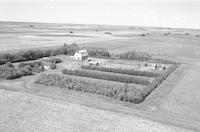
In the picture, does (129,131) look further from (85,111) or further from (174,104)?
(174,104)

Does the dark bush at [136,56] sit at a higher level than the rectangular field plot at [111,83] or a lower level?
higher

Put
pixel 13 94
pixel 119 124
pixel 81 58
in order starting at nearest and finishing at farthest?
pixel 119 124 → pixel 13 94 → pixel 81 58

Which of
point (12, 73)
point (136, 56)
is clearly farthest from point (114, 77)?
point (136, 56)

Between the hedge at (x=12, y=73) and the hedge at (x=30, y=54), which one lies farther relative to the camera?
the hedge at (x=30, y=54)

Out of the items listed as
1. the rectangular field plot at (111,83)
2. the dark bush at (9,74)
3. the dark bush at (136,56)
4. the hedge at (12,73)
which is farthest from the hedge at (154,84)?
the dark bush at (9,74)

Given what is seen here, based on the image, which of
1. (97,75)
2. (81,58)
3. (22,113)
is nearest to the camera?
(22,113)

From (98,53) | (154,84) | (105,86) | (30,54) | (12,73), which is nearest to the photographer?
(105,86)

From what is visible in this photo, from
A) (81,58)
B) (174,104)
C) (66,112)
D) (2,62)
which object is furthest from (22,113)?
(81,58)

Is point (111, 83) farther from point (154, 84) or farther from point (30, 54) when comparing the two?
point (30, 54)

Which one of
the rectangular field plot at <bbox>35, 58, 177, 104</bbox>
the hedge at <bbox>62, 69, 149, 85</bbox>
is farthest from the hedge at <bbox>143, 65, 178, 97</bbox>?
the hedge at <bbox>62, 69, 149, 85</bbox>

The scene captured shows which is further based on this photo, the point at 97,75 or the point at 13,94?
the point at 97,75

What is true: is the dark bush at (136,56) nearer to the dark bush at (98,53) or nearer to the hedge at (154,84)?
the dark bush at (98,53)
